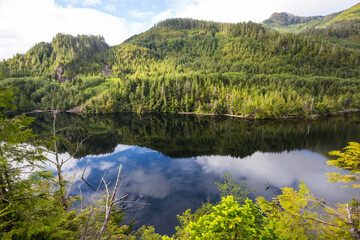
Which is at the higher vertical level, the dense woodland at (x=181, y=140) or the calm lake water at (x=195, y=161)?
the dense woodland at (x=181, y=140)

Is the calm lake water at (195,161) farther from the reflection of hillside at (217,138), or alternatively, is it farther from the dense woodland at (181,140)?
the dense woodland at (181,140)

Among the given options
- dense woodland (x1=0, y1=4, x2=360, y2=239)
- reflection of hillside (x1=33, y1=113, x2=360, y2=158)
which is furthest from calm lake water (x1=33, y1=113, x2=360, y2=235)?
dense woodland (x1=0, y1=4, x2=360, y2=239)

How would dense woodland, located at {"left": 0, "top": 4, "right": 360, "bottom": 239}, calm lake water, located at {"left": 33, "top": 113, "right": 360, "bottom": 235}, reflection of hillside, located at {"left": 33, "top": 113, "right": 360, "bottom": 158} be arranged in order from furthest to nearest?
reflection of hillside, located at {"left": 33, "top": 113, "right": 360, "bottom": 158}
calm lake water, located at {"left": 33, "top": 113, "right": 360, "bottom": 235}
dense woodland, located at {"left": 0, "top": 4, "right": 360, "bottom": 239}

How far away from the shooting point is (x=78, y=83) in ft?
573

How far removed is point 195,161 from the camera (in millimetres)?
47031

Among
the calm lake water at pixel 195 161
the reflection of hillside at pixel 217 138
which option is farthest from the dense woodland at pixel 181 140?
the calm lake water at pixel 195 161

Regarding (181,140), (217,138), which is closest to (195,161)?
(181,140)

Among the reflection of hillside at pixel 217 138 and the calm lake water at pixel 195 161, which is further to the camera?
the reflection of hillside at pixel 217 138

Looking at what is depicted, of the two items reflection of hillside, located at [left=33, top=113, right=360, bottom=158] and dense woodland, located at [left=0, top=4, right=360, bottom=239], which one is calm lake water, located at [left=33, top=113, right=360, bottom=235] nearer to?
reflection of hillside, located at [left=33, top=113, right=360, bottom=158]

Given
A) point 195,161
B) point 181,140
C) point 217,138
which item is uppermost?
point 181,140

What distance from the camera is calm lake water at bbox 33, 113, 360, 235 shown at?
3119cm

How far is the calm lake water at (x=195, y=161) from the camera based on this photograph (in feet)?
102

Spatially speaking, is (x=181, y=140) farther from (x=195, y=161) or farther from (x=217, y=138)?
(x=195, y=161)

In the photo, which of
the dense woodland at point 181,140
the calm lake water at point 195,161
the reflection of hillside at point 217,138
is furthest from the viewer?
the reflection of hillside at point 217,138
